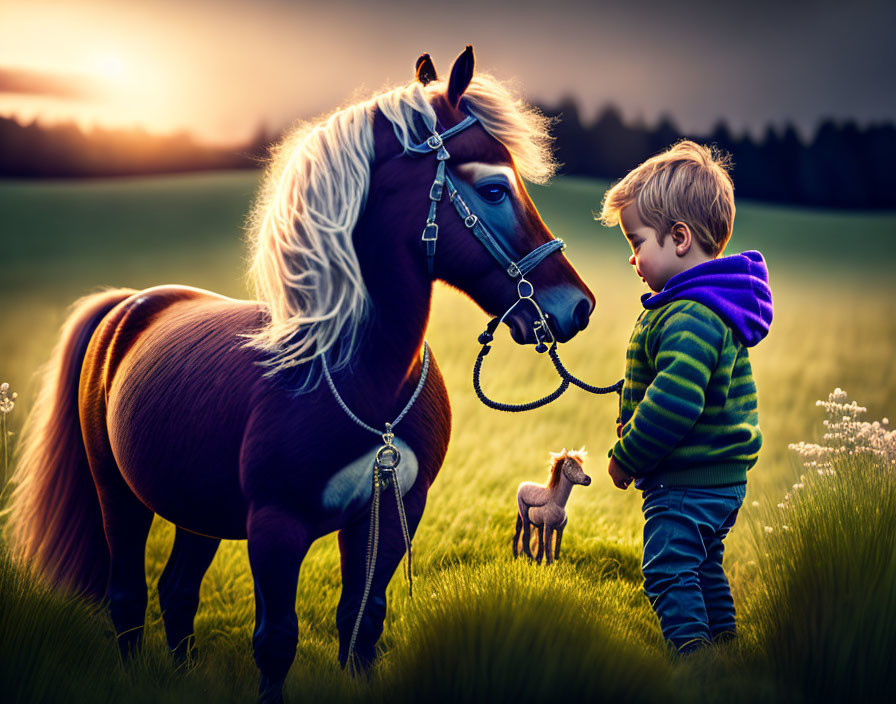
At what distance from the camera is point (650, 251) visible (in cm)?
233

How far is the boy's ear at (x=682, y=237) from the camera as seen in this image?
2.27 m

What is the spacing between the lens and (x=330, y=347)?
208 cm

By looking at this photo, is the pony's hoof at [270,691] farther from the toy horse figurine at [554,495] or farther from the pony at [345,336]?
the toy horse figurine at [554,495]

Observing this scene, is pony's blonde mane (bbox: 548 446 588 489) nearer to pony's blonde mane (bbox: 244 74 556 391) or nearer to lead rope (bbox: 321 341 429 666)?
lead rope (bbox: 321 341 429 666)

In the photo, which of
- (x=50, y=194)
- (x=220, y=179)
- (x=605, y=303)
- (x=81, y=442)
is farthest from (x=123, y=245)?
(x=81, y=442)

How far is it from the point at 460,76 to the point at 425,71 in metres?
0.29

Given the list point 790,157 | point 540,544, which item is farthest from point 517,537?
point 790,157

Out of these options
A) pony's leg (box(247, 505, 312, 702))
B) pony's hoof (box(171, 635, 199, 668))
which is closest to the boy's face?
pony's leg (box(247, 505, 312, 702))

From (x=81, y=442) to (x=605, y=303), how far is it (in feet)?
26.9

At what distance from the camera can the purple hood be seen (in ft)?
7.07

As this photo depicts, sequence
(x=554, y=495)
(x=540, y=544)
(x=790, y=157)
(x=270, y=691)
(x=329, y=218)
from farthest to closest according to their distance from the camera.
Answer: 1. (x=790, y=157)
2. (x=540, y=544)
3. (x=554, y=495)
4. (x=270, y=691)
5. (x=329, y=218)

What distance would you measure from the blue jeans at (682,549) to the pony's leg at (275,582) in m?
1.18

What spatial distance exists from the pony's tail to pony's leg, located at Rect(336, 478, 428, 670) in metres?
1.37

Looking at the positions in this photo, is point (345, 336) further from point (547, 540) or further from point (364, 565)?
point (547, 540)
